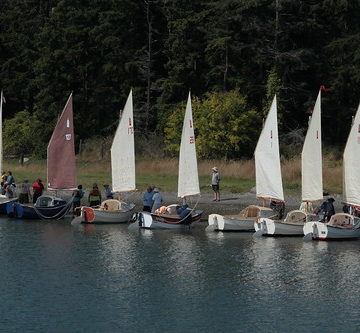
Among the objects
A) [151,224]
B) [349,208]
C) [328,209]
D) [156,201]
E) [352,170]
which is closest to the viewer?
[328,209]

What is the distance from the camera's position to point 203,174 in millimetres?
74312

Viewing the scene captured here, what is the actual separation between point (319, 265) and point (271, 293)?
242 inches

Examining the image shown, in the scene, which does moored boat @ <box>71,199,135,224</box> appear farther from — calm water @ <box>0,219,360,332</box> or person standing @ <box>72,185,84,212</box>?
calm water @ <box>0,219,360,332</box>

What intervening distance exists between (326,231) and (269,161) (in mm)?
6467

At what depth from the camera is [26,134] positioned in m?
96.8

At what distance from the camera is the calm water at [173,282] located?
29875 millimetres

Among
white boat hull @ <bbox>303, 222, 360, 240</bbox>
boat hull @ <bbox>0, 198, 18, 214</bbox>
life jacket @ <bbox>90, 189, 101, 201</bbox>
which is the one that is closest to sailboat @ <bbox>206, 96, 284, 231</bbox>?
white boat hull @ <bbox>303, 222, 360, 240</bbox>

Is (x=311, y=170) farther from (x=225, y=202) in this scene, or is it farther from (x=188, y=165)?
(x=225, y=202)

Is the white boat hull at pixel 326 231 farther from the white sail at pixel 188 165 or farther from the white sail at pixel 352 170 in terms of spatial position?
the white sail at pixel 188 165

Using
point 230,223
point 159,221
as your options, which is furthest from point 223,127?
point 230,223

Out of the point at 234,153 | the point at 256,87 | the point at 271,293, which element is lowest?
the point at 271,293

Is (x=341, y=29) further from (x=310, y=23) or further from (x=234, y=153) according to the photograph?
(x=234, y=153)

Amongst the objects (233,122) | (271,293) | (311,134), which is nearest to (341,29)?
(233,122)

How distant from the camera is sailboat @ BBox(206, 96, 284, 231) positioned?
4934 cm
